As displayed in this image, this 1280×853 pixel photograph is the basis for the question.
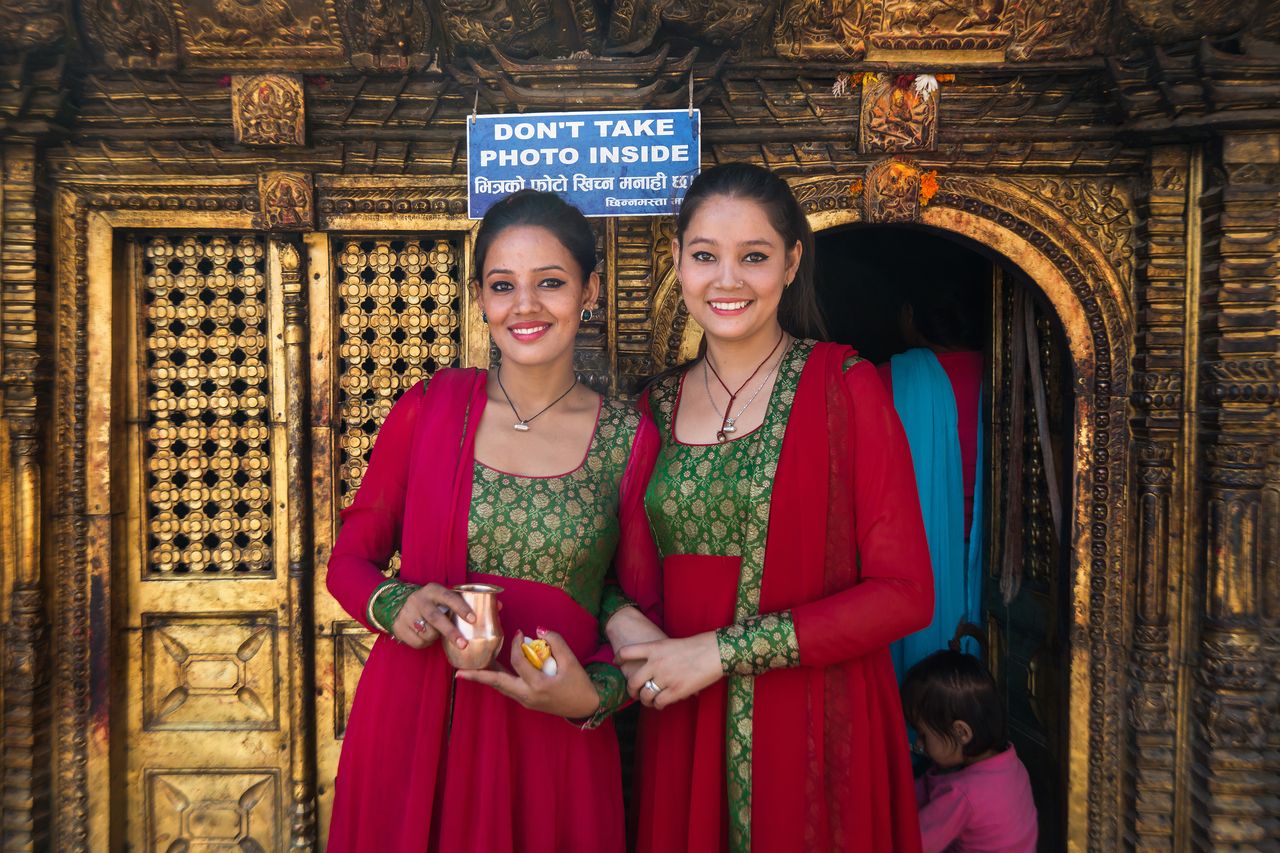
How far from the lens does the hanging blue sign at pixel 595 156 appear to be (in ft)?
8.86

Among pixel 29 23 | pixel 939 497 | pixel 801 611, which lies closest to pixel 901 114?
pixel 939 497

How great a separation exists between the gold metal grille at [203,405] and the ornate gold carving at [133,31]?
63 centimetres

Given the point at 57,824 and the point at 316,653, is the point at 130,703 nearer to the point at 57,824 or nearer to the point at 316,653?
the point at 57,824

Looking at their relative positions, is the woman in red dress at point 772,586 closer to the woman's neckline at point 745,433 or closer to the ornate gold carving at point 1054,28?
the woman's neckline at point 745,433

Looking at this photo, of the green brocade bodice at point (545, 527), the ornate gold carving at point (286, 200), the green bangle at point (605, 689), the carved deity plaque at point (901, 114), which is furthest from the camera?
the ornate gold carving at point (286, 200)

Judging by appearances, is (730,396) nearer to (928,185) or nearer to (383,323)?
(928,185)

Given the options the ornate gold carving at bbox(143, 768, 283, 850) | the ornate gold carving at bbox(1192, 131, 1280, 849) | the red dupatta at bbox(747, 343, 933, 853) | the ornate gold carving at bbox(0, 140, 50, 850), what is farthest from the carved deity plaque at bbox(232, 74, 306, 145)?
the ornate gold carving at bbox(1192, 131, 1280, 849)

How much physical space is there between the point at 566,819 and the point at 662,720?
1.09 ft

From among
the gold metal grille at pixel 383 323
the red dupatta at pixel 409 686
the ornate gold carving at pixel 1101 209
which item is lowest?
the red dupatta at pixel 409 686

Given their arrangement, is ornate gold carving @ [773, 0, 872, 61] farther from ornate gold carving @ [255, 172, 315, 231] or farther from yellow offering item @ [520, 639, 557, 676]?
yellow offering item @ [520, 639, 557, 676]

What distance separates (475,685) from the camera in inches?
74.5

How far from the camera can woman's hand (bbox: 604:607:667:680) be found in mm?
1867

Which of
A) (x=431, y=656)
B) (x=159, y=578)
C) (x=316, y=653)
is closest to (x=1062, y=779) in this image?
(x=431, y=656)

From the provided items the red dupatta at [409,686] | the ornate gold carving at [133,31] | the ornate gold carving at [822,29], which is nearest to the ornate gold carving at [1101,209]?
the ornate gold carving at [822,29]
